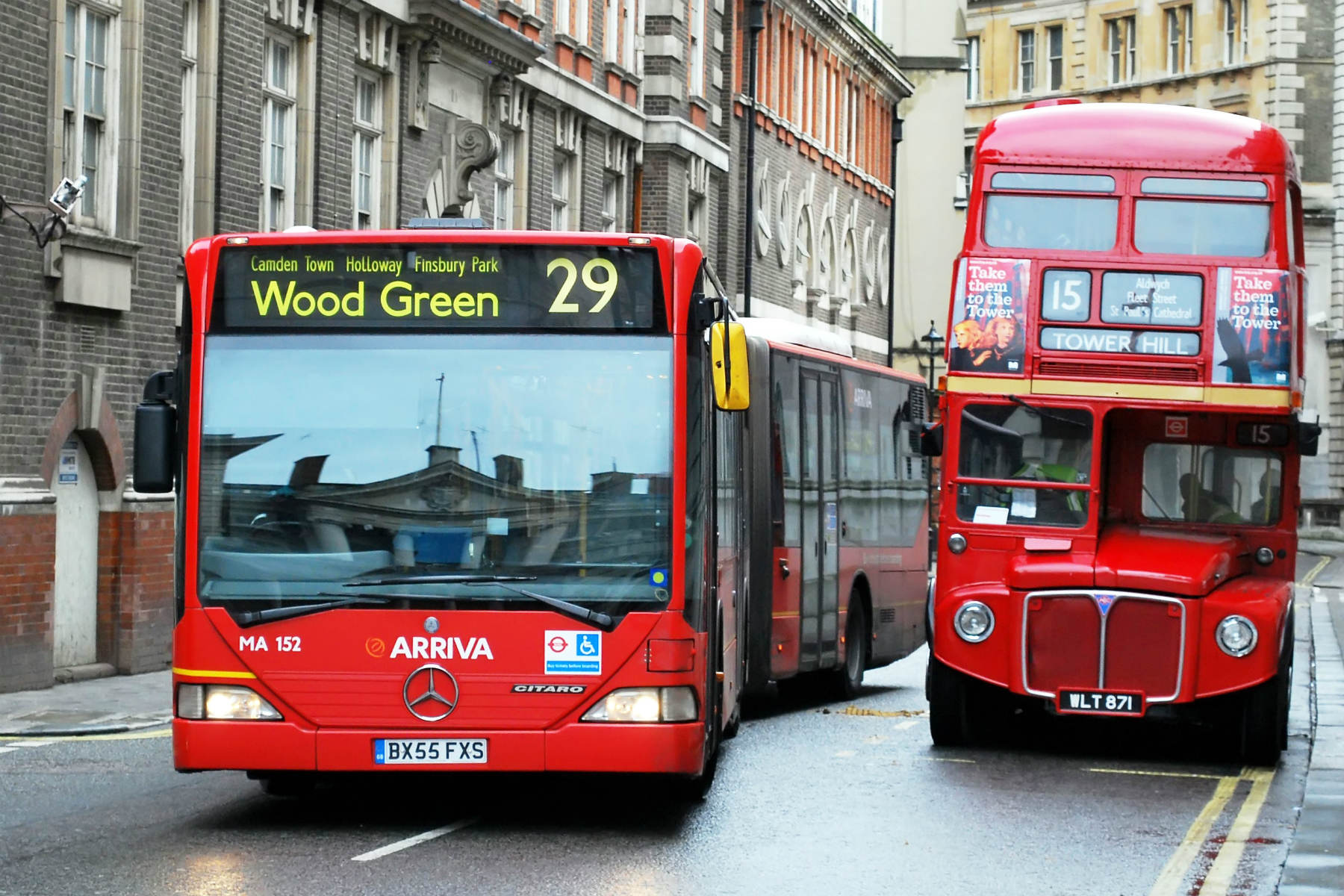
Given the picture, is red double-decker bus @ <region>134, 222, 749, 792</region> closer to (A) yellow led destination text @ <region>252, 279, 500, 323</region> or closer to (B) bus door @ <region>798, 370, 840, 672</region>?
(A) yellow led destination text @ <region>252, 279, 500, 323</region>

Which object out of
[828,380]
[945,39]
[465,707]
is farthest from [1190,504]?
[945,39]

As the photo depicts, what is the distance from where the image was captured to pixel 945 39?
225ft

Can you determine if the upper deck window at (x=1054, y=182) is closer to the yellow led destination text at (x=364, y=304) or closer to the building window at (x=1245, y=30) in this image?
the yellow led destination text at (x=364, y=304)

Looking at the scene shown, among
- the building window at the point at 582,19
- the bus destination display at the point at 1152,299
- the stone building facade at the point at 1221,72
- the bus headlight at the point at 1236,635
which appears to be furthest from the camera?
the stone building facade at the point at 1221,72

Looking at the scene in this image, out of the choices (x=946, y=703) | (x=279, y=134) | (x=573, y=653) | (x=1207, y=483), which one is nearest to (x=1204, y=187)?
(x=1207, y=483)

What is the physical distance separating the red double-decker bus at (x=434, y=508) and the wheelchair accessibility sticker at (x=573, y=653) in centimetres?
1

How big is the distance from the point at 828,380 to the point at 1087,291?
4.13m

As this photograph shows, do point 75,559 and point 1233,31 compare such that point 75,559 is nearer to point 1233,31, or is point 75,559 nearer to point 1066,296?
point 1066,296

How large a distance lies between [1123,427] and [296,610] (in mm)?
7309

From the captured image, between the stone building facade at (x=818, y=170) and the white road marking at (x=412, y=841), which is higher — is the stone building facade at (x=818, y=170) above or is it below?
above

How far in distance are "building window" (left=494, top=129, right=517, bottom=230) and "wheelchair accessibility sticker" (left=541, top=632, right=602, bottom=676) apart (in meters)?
21.5

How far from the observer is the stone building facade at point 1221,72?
244 feet

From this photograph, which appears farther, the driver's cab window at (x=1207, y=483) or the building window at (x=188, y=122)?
the building window at (x=188, y=122)

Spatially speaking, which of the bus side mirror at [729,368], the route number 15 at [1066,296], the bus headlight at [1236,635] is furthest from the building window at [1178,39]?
the bus side mirror at [729,368]
